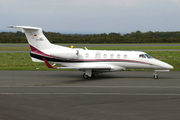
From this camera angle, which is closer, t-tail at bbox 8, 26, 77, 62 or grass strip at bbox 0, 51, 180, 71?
t-tail at bbox 8, 26, 77, 62

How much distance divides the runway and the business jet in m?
1.75

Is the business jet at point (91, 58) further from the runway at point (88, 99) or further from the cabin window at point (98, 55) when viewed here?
the runway at point (88, 99)

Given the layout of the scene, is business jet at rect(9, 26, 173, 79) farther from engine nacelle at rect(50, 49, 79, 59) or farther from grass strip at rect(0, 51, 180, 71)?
grass strip at rect(0, 51, 180, 71)

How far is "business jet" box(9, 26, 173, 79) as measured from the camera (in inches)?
892

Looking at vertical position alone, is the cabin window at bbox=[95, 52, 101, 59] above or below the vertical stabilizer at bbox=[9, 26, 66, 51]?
below

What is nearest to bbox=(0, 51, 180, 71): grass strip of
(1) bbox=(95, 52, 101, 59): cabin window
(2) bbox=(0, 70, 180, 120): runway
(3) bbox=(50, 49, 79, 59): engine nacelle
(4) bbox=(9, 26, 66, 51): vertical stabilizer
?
(4) bbox=(9, 26, 66, 51): vertical stabilizer

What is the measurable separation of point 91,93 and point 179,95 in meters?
5.49

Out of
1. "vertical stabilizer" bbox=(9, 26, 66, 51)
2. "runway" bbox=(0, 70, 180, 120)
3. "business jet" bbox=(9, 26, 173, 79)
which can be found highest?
"vertical stabilizer" bbox=(9, 26, 66, 51)

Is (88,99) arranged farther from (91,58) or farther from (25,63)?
(25,63)

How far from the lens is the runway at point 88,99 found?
37.6ft

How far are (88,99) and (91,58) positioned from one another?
8.97 m

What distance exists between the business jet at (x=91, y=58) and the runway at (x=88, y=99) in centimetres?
175

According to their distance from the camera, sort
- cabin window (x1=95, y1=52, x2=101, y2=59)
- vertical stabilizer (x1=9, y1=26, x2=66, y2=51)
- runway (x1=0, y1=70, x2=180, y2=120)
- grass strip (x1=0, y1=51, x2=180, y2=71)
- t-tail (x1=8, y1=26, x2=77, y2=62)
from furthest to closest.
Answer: grass strip (x1=0, y1=51, x2=180, y2=71) → vertical stabilizer (x1=9, y1=26, x2=66, y2=51) → t-tail (x1=8, y1=26, x2=77, y2=62) → cabin window (x1=95, y1=52, x2=101, y2=59) → runway (x1=0, y1=70, x2=180, y2=120)

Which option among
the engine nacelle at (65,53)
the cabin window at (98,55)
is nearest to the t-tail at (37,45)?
the engine nacelle at (65,53)
